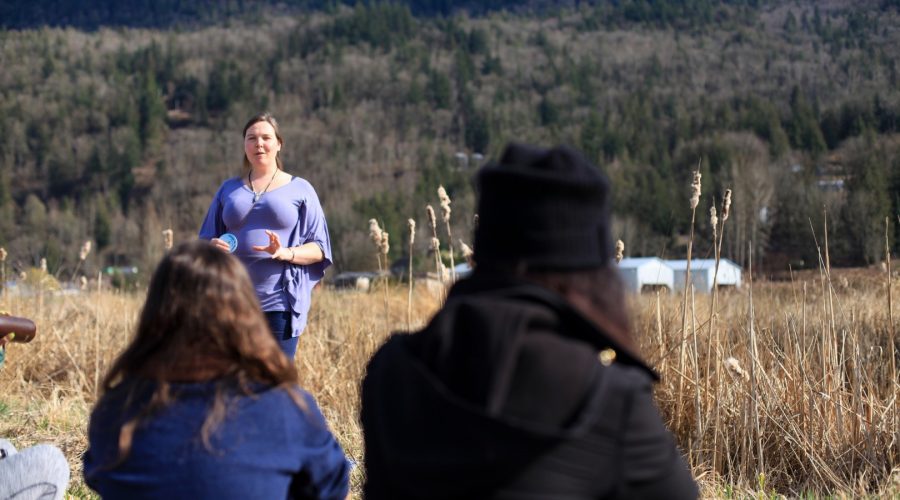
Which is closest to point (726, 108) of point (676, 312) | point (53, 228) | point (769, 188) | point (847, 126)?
point (847, 126)

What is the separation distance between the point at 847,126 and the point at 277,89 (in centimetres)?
5492

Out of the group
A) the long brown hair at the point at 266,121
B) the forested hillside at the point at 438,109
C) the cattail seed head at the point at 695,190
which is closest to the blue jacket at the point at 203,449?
the cattail seed head at the point at 695,190

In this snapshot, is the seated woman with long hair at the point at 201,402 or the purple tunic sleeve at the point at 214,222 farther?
the purple tunic sleeve at the point at 214,222

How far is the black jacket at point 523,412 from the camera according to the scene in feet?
4.80

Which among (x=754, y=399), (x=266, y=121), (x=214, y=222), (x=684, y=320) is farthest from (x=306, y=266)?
(x=754, y=399)

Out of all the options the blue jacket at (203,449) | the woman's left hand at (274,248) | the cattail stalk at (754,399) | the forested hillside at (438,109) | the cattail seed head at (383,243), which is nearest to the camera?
the blue jacket at (203,449)

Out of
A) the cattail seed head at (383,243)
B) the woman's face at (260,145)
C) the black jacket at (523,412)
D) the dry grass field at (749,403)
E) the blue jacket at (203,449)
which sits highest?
the woman's face at (260,145)

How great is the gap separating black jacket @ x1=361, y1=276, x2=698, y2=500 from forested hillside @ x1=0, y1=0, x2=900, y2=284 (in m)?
35.0

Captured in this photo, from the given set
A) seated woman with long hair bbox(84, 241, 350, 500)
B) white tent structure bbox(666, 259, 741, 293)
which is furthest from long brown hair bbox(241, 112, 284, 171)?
seated woman with long hair bbox(84, 241, 350, 500)

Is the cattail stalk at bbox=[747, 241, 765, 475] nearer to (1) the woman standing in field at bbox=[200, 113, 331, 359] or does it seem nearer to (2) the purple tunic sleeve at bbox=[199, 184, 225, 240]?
(1) the woman standing in field at bbox=[200, 113, 331, 359]

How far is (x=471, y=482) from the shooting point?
1.50 meters

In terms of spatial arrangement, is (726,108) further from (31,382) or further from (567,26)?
(31,382)

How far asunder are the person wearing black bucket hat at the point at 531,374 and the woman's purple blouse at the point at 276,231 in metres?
2.64

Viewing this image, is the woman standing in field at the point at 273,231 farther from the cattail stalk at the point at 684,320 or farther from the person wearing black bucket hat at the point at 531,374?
the person wearing black bucket hat at the point at 531,374
